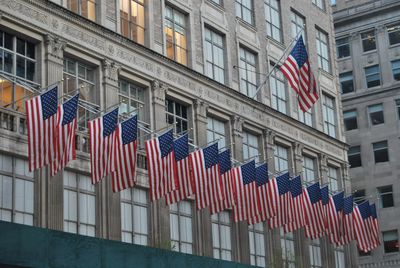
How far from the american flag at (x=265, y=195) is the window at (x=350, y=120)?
3559cm

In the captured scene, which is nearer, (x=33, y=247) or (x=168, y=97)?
(x=33, y=247)

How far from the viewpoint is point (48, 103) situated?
1150 inches

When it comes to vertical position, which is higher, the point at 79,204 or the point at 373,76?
the point at 373,76

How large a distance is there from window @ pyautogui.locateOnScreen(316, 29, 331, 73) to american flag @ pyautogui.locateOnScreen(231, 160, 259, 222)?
20.0m

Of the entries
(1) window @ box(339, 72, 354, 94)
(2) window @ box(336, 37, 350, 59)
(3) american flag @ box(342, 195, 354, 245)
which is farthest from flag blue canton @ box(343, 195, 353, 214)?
(2) window @ box(336, 37, 350, 59)

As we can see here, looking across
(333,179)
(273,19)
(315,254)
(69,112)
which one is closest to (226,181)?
(69,112)

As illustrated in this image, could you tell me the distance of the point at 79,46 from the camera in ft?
119

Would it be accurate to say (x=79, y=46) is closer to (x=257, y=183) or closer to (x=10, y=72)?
(x=10, y=72)

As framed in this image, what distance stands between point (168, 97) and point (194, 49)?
3712 mm

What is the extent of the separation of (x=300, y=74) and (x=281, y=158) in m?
9.42

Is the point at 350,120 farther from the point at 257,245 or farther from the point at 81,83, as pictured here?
the point at 81,83

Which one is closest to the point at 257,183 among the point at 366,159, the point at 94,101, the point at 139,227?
the point at 139,227

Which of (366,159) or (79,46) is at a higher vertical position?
(366,159)

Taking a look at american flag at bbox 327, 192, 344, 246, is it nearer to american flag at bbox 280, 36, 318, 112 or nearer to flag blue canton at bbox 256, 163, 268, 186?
american flag at bbox 280, 36, 318, 112
